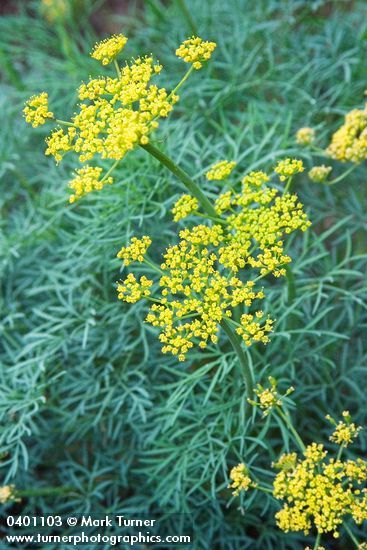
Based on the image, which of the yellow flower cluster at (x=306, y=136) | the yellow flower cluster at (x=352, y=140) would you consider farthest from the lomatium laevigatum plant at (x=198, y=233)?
the yellow flower cluster at (x=306, y=136)

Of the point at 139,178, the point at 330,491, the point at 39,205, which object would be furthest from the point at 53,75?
the point at 330,491

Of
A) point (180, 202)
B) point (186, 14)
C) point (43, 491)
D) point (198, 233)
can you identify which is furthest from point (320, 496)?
point (186, 14)

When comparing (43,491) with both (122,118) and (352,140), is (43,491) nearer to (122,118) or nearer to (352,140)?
(122,118)

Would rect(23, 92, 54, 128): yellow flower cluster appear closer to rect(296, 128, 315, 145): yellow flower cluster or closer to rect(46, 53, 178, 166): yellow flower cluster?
rect(46, 53, 178, 166): yellow flower cluster

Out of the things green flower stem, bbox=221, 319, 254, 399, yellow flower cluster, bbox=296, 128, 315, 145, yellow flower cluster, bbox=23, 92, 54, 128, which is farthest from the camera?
yellow flower cluster, bbox=296, 128, 315, 145

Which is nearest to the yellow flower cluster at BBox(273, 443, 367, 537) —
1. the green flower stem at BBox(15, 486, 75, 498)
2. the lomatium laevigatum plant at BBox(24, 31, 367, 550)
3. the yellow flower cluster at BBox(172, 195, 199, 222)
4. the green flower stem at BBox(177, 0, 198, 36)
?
the lomatium laevigatum plant at BBox(24, 31, 367, 550)
